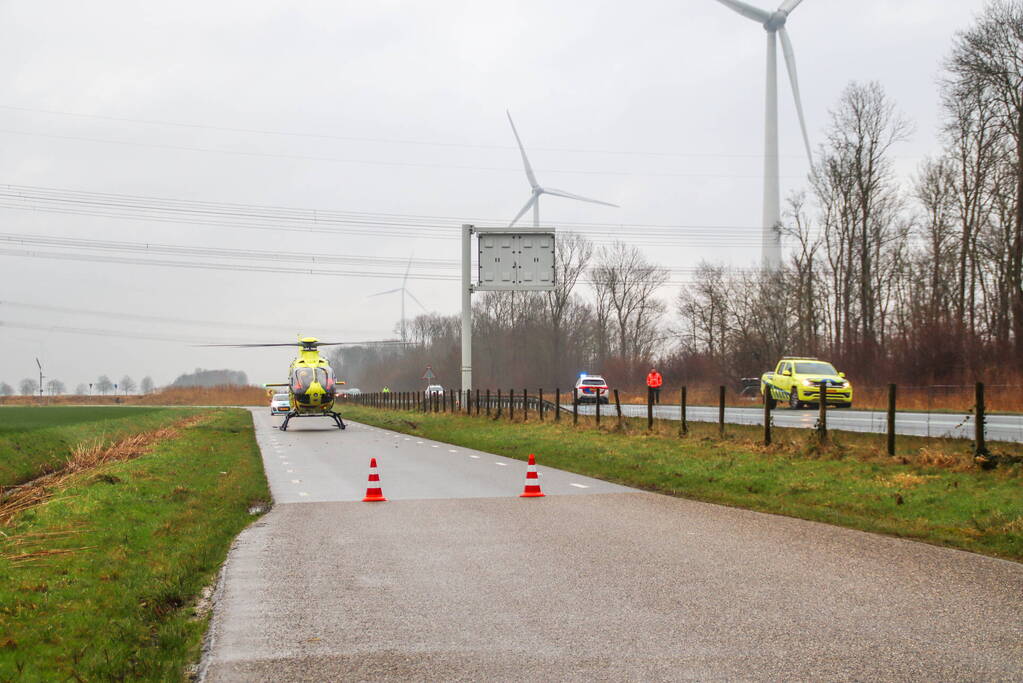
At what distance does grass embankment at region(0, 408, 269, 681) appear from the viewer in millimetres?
5719

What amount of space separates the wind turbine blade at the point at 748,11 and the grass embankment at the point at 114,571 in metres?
51.1

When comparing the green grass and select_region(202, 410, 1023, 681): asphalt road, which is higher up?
select_region(202, 410, 1023, 681): asphalt road

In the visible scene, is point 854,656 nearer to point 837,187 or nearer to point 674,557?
point 674,557

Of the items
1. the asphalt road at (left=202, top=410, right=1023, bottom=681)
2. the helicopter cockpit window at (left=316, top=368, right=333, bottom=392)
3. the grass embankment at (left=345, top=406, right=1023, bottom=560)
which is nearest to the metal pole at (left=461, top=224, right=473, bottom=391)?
the helicopter cockpit window at (left=316, top=368, right=333, bottom=392)

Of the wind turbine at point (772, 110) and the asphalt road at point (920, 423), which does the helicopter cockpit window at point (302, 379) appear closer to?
the asphalt road at point (920, 423)

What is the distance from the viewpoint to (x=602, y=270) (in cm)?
9606

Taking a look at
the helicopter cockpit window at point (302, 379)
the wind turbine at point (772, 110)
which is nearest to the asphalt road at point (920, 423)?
the helicopter cockpit window at point (302, 379)

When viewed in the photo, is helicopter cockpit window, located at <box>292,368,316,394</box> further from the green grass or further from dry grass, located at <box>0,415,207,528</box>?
dry grass, located at <box>0,415,207,528</box>

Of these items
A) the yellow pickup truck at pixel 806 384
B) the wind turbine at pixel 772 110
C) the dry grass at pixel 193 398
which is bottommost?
the dry grass at pixel 193 398

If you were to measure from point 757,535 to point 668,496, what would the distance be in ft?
13.4

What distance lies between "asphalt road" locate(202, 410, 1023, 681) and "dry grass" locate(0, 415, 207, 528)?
3926mm

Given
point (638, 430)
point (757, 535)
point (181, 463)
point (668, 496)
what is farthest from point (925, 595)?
A: point (638, 430)

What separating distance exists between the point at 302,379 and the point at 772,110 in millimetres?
34645

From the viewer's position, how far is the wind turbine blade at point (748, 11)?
59.8 metres
